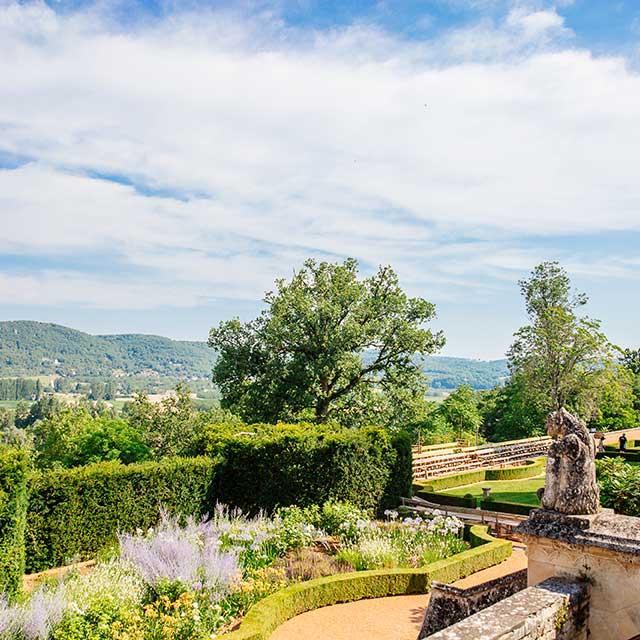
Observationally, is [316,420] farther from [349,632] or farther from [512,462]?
[349,632]

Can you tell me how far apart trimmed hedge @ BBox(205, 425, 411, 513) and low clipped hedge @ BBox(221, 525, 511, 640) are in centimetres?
441

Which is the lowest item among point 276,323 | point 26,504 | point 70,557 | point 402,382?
point 70,557

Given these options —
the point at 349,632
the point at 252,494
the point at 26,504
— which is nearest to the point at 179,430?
the point at 252,494

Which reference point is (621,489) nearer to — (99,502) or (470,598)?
(470,598)

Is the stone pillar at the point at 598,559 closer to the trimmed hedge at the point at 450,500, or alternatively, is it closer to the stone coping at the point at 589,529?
the stone coping at the point at 589,529

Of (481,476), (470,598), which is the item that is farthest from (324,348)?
(470,598)

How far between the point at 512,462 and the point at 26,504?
23045mm

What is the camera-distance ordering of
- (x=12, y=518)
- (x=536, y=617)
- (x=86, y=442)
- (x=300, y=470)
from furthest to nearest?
(x=86, y=442) → (x=300, y=470) → (x=12, y=518) → (x=536, y=617)

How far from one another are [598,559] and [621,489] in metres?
8.21

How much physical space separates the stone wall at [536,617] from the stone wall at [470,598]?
0.98 meters

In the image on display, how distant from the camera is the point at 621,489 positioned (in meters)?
11.9

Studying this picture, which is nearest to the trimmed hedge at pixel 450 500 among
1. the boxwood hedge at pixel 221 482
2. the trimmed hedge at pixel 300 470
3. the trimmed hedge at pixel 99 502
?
the boxwood hedge at pixel 221 482

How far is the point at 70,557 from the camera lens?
13.3m

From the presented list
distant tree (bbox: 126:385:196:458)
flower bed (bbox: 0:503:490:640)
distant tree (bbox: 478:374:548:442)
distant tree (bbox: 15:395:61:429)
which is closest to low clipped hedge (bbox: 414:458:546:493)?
flower bed (bbox: 0:503:490:640)
